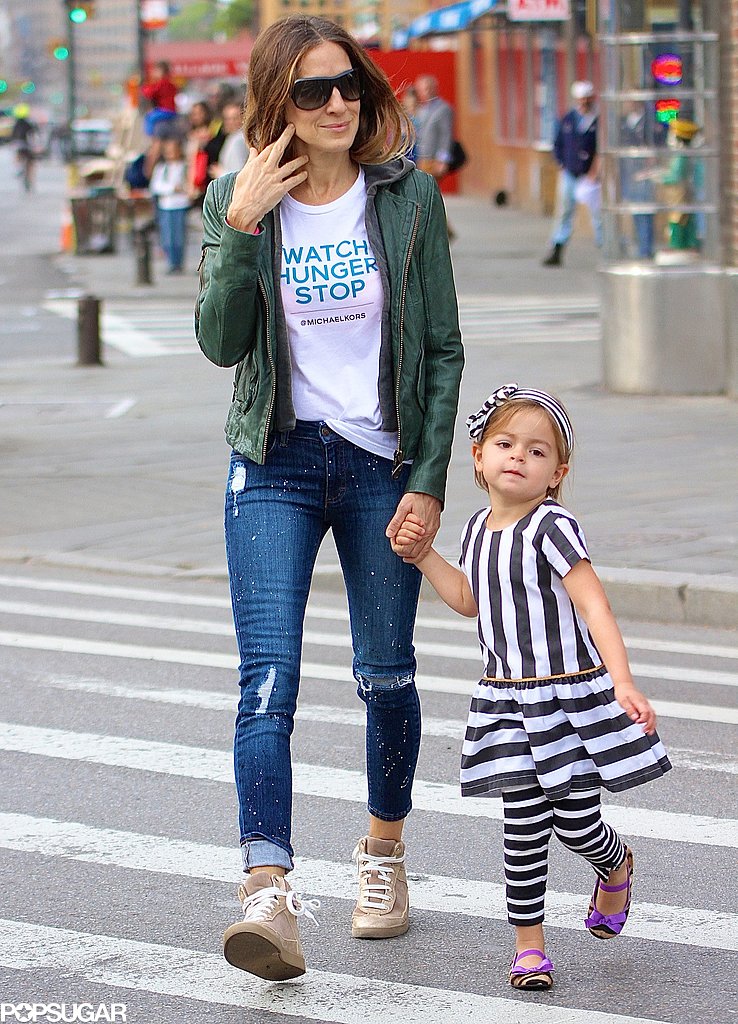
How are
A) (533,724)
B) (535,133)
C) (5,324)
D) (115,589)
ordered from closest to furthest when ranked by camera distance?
(533,724) → (115,589) → (5,324) → (535,133)

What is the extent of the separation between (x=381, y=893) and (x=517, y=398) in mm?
1162

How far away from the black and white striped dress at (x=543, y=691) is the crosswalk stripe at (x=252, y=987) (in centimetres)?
43

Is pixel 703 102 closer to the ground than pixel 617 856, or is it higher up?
higher up

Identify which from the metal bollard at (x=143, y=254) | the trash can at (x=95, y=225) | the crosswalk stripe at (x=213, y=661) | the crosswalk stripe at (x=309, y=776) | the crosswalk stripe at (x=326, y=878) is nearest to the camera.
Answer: the crosswalk stripe at (x=326, y=878)

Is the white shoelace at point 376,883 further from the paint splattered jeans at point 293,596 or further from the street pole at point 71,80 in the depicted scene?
the street pole at point 71,80

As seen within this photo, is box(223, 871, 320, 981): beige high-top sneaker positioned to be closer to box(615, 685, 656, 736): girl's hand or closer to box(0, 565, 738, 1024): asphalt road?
box(0, 565, 738, 1024): asphalt road

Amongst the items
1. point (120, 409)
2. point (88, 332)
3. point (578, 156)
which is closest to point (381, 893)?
point (120, 409)

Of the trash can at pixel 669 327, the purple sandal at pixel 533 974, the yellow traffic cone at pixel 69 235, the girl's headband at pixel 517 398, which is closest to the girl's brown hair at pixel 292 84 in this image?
the girl's headband at pixel 517 398

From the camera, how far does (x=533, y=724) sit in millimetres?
3883

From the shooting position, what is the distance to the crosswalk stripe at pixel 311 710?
A: 5785mm

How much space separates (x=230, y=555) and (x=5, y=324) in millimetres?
16947

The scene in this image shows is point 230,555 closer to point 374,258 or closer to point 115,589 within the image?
point 374,258

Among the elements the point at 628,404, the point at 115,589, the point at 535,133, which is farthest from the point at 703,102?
the point at 535,133

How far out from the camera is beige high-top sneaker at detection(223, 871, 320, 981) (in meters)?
3.83
